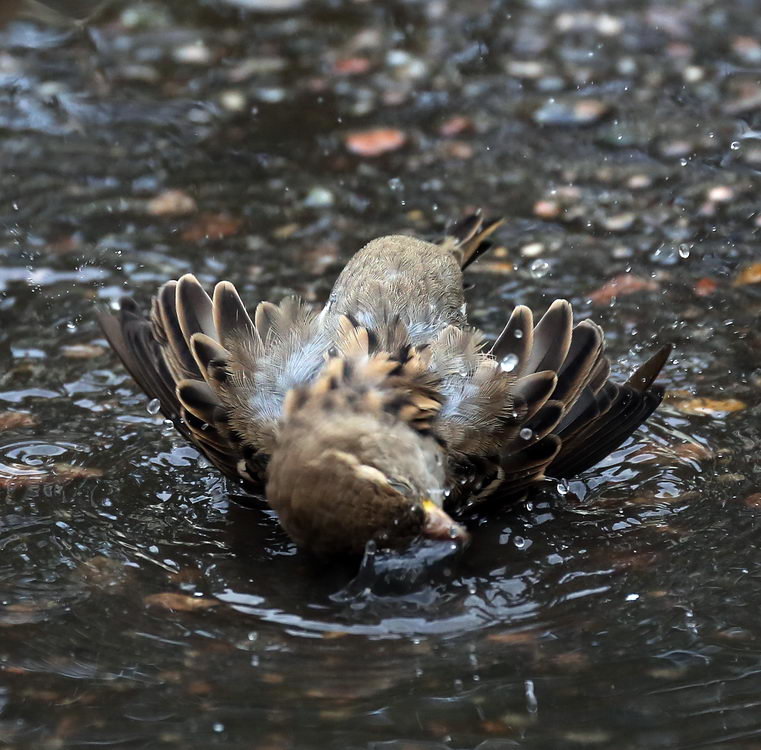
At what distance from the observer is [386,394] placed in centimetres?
514

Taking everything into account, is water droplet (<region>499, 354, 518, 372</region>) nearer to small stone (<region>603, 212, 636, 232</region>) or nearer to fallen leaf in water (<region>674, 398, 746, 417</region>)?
fallen leaf in water (<region>674, 398, 746, 417</region>)

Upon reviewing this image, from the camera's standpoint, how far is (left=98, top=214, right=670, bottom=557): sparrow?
190 inches

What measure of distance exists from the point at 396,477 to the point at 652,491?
1.58m

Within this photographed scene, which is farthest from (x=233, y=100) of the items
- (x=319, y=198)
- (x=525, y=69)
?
(x=525, y=69)

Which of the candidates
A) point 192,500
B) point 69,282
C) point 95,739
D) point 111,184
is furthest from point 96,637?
point 111,184

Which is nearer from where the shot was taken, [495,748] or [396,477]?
[495,748]

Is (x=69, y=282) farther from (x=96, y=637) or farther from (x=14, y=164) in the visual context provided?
(x=96, y=637)

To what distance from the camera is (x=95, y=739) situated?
4234 mm

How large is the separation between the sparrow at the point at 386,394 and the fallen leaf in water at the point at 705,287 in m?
1.61

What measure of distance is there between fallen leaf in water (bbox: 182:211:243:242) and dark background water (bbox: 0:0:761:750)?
28mm

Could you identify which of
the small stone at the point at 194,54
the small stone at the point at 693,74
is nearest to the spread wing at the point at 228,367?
the small stone at the point at 194,54

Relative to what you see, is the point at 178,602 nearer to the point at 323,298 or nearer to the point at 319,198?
the point at 323,298

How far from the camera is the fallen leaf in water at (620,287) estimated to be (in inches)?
298

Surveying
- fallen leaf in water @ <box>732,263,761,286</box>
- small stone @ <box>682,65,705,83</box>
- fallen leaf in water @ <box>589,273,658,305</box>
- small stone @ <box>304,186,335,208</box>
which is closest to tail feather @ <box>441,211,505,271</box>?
fallen leaf in water @ <box>589,273,658,305</box>
